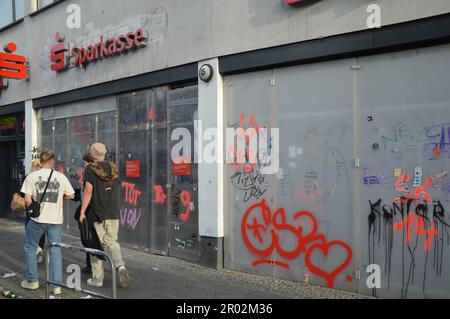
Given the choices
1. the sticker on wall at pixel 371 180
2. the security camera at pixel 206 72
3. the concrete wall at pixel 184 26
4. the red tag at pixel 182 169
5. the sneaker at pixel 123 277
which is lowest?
the sneaker at pixel 123 277

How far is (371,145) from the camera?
5523 mm

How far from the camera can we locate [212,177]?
7.04 metres

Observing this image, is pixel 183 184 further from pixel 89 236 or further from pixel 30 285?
pixel 30 285

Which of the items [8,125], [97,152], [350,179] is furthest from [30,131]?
[350,179]

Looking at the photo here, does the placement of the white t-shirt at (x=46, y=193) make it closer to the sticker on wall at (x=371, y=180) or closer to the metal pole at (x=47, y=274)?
the metal pole at (x=47, y=274)

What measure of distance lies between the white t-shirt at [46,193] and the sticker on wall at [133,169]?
8.49ft

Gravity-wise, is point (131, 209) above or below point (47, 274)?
above

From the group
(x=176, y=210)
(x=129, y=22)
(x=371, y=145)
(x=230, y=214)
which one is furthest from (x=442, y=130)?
(x=129, y=22)

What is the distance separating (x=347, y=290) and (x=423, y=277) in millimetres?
945

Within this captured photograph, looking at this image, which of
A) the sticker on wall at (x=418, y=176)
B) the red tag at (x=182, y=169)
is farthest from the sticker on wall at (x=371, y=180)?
the red tag at (x=182, y=169)

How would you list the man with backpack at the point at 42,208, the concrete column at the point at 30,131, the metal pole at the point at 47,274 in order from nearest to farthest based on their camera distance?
1. the metal pole at the point at 47,274
2. the man with backpack at the point at 42,208
3. the concrete column at the point at 30,131

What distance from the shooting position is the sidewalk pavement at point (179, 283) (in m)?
5.67

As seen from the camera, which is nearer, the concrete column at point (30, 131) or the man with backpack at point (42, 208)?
the man with backpack at point (42, 208)

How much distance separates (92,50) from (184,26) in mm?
2735
